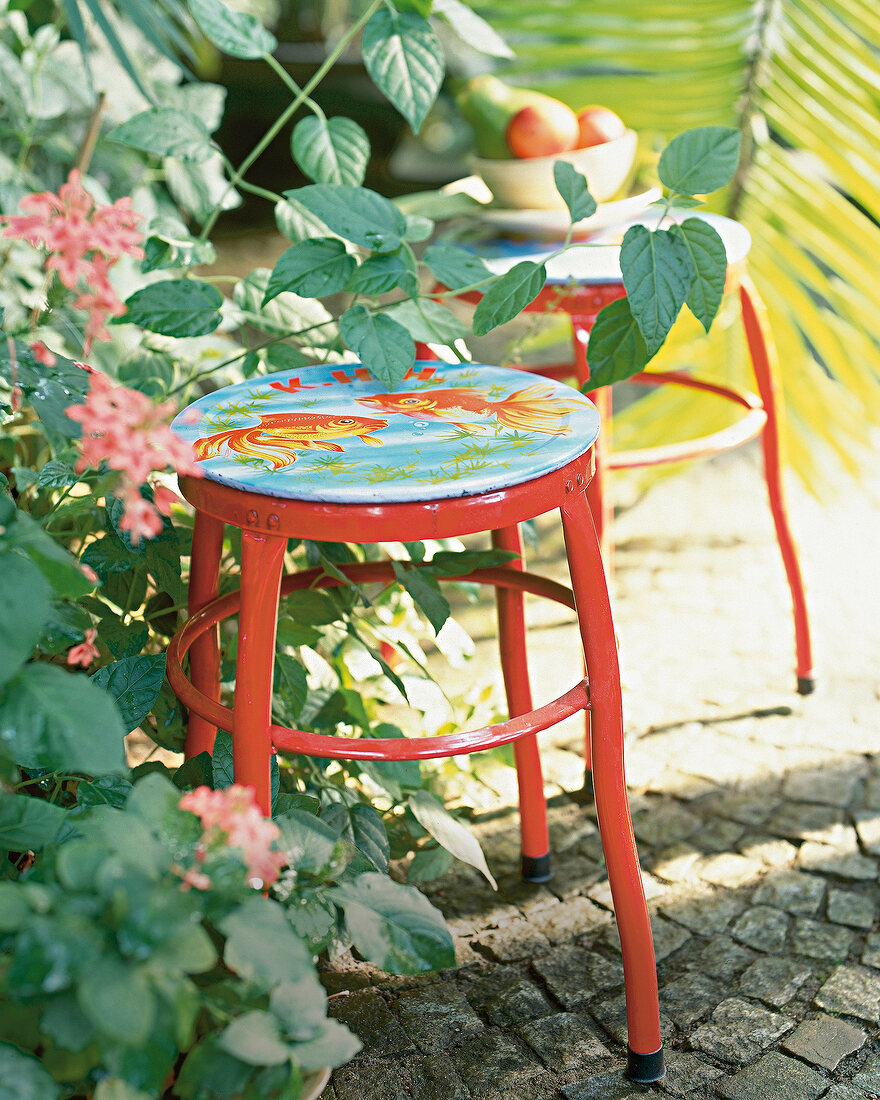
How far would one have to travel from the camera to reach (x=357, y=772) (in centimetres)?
160

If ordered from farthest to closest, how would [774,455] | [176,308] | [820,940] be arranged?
[774,455] → [820,940] → [176,308]

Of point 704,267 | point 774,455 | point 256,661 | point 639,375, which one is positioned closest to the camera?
point 256,661

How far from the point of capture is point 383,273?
4.01 feet

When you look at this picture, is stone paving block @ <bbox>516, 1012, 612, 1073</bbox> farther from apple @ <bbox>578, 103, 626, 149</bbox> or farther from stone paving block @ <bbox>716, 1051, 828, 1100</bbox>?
apple @ <bbox>578, 103, 626, 149</bbox>

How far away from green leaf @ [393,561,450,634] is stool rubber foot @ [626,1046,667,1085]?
533mm

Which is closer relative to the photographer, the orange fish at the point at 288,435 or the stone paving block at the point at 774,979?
the orange fish at the point at 288,435

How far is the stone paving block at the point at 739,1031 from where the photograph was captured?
1.31 meters

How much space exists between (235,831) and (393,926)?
19cm

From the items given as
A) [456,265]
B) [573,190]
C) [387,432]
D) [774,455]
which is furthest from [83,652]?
[774,455]

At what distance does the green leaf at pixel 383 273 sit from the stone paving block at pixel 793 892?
103cm

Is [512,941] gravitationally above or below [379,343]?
below

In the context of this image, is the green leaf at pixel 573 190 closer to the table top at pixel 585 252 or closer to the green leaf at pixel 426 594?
the table top at pixel 585 252

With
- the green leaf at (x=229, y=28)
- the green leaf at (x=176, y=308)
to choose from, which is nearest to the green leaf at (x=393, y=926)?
the green leaf at (x=176, y=308)

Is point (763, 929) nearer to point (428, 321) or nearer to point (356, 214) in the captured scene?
point (428, 321)
